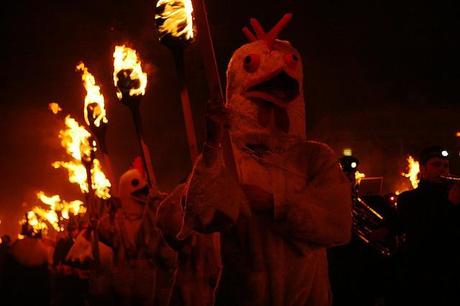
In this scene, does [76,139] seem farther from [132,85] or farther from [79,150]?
[132,85]

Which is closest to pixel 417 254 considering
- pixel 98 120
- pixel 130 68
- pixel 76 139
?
pixel 130 68

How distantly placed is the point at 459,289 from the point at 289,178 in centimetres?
334

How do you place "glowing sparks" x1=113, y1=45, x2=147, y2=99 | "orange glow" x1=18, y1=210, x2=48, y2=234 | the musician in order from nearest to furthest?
the musician
"glowing sparks" x1=113, y1=45, x2=147, y2=99
"orange glow" x1=18, y1=210, x2=48, y2=234

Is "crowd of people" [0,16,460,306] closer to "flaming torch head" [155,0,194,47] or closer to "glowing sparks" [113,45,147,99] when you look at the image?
"flaming torch head" [155,0,194,47]

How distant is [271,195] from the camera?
9.04 ft

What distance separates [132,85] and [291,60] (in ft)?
10.4

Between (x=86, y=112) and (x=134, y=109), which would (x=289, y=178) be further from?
(x=86, y=112)

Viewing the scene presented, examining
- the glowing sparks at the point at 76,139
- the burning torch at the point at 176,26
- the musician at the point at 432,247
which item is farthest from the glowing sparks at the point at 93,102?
the musician at the point at 432,247

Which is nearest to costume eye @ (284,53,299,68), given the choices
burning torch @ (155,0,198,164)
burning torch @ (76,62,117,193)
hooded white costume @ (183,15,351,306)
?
hooded white costume @ (183,15,351,306)

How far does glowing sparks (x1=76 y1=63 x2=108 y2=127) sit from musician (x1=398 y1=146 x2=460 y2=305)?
12.6 ft

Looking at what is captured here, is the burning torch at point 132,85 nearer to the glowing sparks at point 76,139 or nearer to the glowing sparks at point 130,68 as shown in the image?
the glowing sparks at point 130,68

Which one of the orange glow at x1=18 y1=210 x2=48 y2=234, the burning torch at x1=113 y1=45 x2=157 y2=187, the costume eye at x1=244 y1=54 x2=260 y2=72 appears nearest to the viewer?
the costume eye at x1=244 y1=54 x2=260 y2=72

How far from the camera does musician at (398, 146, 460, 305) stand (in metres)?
5.46

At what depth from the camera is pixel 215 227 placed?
8.63 feet
